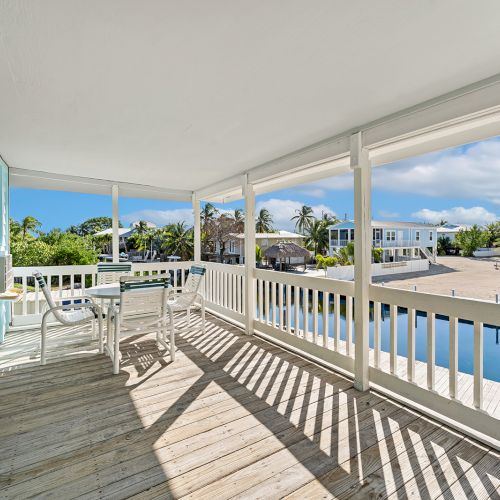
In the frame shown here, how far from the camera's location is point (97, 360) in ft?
11.5

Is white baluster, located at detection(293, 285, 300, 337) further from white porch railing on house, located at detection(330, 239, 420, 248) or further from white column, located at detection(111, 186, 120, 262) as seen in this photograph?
white column, located at detection(111, 186, 120, 262)

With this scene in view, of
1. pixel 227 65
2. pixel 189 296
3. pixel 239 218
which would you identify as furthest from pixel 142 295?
pixel 239 218

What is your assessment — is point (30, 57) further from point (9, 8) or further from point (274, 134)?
point (274, 134)

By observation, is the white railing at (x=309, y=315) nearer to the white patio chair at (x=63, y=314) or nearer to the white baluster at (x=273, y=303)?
the white baluster at (x=273, y=303)

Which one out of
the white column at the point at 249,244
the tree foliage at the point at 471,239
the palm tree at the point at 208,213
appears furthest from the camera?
the palm tree at the point at 208,213

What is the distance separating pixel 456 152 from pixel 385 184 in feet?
1.95

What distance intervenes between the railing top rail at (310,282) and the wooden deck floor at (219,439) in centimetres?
86

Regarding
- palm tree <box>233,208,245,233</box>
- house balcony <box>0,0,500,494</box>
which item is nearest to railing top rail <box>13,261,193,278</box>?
house balcony <box>0,0,500,494</box>

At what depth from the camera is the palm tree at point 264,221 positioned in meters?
5.18

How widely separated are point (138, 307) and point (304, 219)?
233cm

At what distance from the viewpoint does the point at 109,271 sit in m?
4.94

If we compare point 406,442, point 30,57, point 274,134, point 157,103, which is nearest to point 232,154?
point 274,134

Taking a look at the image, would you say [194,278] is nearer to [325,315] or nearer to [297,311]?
[297,311]

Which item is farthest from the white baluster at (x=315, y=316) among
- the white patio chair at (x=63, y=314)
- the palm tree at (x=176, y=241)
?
the palm tree at (x=176, y=241)
